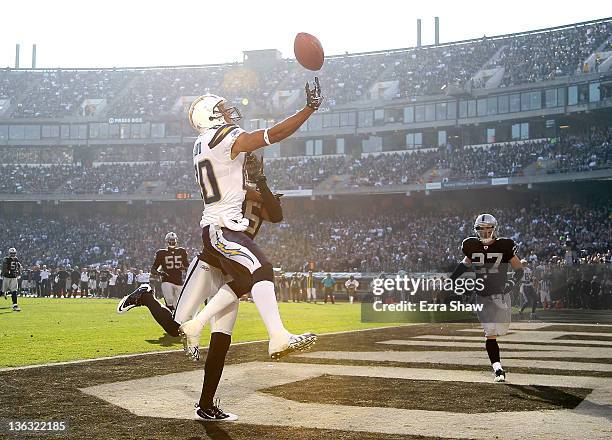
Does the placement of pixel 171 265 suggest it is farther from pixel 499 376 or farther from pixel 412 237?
pixel 412 237

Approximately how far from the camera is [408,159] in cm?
4891

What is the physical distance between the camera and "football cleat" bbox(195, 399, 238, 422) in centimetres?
564

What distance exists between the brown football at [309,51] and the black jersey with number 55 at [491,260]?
14.4 feet

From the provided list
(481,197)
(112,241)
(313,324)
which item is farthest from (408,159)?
(313,324)

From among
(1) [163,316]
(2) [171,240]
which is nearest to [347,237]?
(2) [171,240]

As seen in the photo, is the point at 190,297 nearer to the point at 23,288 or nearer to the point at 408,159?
the point at 23,288

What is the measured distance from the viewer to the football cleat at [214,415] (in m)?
5.64

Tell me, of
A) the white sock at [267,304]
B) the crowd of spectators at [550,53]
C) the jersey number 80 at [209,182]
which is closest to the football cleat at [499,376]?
the white sock at [267,304]

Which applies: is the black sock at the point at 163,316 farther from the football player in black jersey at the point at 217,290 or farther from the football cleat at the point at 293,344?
the football cleat at the point at 293,344

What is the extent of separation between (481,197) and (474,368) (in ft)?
123

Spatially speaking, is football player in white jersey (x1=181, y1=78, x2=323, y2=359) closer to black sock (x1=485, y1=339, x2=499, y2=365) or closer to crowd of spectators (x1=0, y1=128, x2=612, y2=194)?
black sock (x1=485, y1=339, x2=499, y2=365)

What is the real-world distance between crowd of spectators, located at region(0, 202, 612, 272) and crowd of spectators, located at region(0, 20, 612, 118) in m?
9.14

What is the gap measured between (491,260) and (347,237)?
36.7 metres

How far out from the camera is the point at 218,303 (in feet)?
18.8
